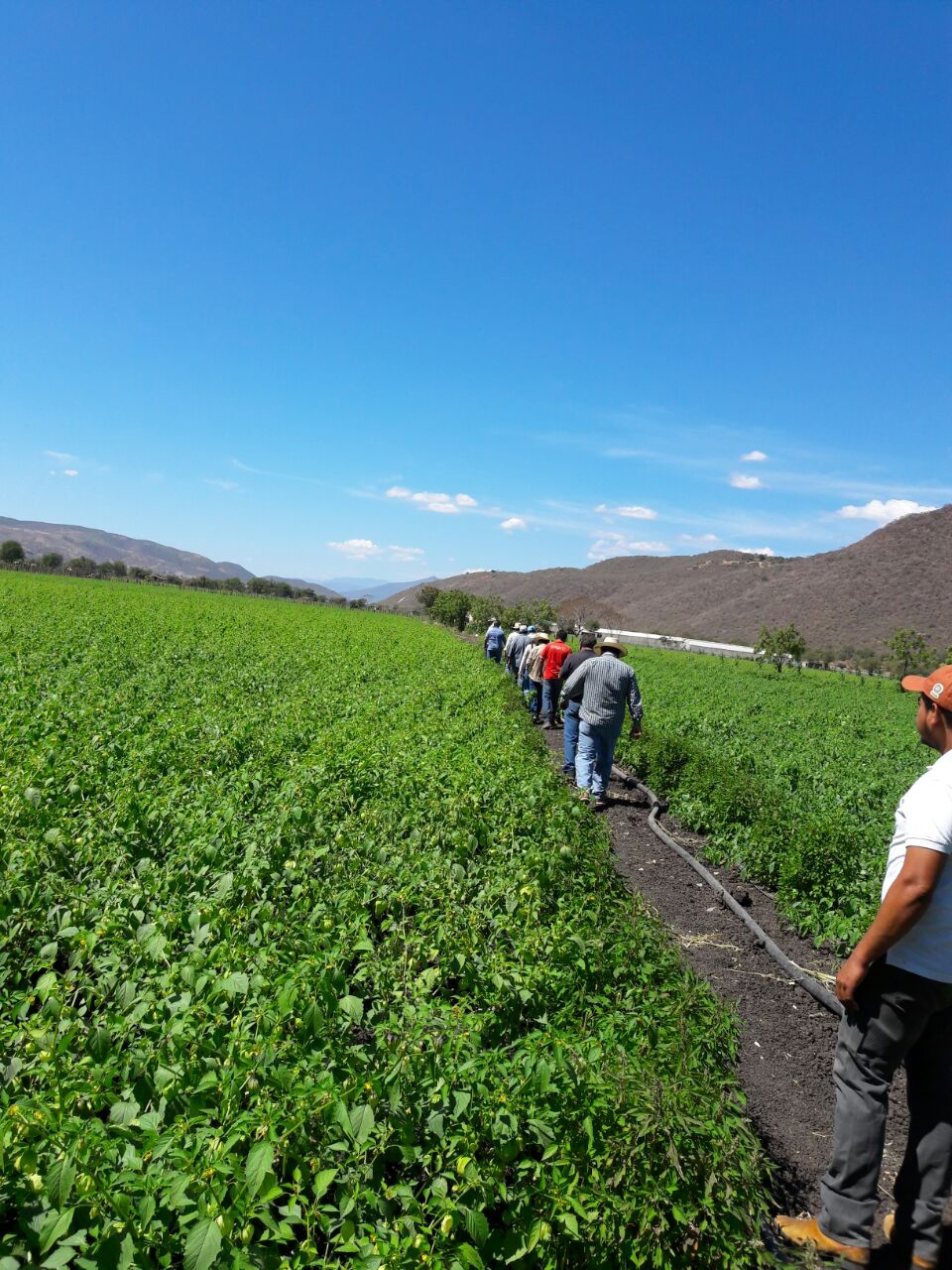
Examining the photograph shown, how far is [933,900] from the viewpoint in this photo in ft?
9.82

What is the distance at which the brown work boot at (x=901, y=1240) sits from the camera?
3045 millimetres

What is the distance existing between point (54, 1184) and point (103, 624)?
69.7ft

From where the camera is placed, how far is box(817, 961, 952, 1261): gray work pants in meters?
3.04

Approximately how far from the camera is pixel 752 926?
22.2ft

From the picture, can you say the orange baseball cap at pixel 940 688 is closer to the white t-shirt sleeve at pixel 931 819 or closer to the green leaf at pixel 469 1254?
the white t-shirt sleeve at pixel 931 819

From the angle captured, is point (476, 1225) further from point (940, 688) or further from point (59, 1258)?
point (940, 688)

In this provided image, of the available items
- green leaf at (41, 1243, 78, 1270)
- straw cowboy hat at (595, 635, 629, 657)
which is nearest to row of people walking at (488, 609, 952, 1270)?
green leaf at (41, 1243, 78, 1270)

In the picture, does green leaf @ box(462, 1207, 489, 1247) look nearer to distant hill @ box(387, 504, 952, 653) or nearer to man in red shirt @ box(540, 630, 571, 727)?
man in red shirt @ box(540, 630, 571, 727)

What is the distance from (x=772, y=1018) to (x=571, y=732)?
19.4 ft

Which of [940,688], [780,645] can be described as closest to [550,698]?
[940,688]

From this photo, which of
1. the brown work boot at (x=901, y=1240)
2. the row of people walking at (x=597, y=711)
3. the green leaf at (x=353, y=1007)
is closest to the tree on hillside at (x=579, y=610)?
the row of people walking at (x=597, y=711)

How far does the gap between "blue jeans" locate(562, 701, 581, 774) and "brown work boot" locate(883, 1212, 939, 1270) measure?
24.6 ft

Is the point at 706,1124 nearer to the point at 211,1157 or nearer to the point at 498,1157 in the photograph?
the point at 498,1157

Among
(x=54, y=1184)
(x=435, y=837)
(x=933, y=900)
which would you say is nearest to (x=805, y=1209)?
(x=933, y=900)
